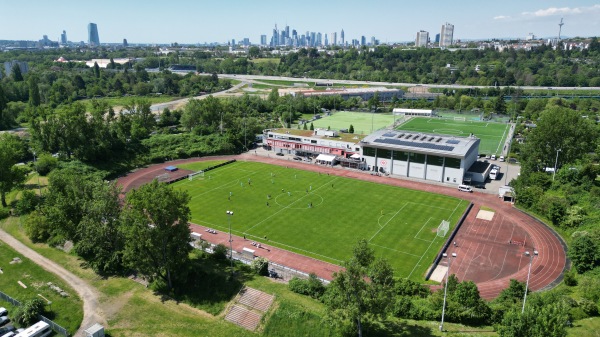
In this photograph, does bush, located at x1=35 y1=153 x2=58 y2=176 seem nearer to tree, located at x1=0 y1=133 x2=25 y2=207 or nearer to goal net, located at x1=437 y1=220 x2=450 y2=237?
tree, located at x1=0 y1=133 x2=25 y2=207

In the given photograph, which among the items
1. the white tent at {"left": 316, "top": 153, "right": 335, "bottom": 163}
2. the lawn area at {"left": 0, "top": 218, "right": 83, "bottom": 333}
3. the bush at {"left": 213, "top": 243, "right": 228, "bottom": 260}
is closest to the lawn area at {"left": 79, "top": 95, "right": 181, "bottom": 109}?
the white tent at {"left": 316, "top": 153, "right": 335, "bottom": 163}

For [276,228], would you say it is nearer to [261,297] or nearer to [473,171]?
[261,297]

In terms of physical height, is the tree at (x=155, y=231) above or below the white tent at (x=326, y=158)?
above

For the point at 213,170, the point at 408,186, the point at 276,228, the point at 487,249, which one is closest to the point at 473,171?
the point at 408,186

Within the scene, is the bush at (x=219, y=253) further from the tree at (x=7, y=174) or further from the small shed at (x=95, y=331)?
the tree at (x=7, y=174)

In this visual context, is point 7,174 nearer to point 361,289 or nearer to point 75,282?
point 75,282

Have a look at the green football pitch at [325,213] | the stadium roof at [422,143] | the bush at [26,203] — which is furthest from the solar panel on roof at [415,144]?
the bush at [26,203]
